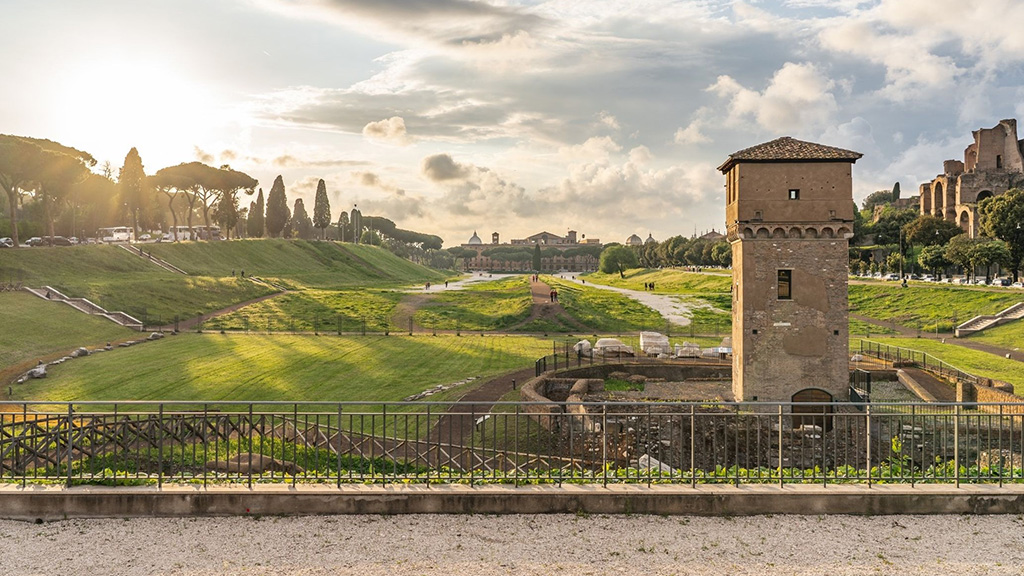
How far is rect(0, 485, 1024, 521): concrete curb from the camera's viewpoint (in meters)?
10.2

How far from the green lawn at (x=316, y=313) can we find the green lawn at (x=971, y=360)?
132 feet

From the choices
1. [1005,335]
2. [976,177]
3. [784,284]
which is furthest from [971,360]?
[976,177]

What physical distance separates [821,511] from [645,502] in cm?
297

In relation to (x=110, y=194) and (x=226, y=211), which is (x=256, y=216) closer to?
(x=226, y=211)

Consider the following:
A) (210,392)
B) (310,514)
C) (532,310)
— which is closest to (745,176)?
(310,514)

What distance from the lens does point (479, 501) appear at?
10312 millimetres

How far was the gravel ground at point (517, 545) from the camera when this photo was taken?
28.2ft

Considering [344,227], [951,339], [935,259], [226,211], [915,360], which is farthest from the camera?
[344,227]

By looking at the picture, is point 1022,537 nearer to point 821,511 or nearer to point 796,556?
point 821,511

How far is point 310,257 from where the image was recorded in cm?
10831

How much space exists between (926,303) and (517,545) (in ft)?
219

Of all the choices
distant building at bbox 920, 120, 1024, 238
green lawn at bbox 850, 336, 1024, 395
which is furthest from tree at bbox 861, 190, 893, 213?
green lawn at bbox 850, 336, 1024, 395

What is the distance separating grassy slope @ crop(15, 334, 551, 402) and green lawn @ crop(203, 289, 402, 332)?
5.08 meters

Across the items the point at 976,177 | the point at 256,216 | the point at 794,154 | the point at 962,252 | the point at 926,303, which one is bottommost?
the point at 926,303
